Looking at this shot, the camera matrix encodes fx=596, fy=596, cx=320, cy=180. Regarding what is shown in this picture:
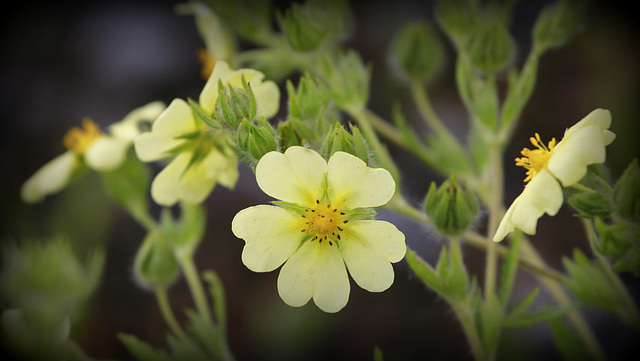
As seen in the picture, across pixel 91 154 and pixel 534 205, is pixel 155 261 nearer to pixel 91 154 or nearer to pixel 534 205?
pixel 91 154

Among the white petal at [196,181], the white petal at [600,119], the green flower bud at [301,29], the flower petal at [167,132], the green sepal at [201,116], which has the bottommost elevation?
the white petal at [600,119]

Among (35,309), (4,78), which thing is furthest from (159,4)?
(35,309)

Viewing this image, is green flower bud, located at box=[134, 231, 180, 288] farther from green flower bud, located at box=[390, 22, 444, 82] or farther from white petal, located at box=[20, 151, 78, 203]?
green flower bud, located at box=[390, 22, 444, 82]

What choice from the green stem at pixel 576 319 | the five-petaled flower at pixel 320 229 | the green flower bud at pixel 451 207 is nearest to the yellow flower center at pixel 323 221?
the five-petaled flower at pixel 320 229

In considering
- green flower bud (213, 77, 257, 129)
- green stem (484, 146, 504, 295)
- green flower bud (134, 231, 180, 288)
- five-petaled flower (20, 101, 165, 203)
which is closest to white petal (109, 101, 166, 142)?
five-petaled flower (20, 101, 165, 203)

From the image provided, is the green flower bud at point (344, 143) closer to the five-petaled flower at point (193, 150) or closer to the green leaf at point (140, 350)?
the five-petaled flower at point (193, 150)

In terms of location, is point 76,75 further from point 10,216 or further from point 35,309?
point 35,309

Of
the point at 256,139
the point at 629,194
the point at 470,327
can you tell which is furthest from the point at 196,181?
the point at 629,194
